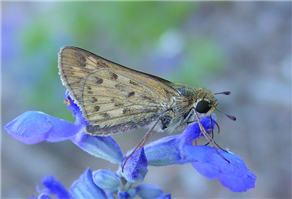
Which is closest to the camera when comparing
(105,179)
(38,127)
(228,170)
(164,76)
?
(228,170)

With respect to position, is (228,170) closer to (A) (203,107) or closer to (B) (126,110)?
(A) (203,107)

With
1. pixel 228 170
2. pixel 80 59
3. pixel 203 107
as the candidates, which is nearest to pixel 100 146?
pixel 80 59

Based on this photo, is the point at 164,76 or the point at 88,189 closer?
the point at 88,189

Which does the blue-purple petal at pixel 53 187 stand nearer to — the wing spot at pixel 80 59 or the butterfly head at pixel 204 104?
the wing spot at pixel 80 59

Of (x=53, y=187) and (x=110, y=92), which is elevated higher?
(x=110, y=92)

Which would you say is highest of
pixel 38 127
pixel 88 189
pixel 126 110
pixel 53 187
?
pixel 126 110

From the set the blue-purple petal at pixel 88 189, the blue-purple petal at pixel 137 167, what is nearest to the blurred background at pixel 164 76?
the blue-purple petal at pixel 88 189

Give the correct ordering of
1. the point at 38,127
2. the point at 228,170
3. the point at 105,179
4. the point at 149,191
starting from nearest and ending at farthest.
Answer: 1. the point at 228,170
2. the point at 38,127
3. the point at 105,179
4. the point at 149,191

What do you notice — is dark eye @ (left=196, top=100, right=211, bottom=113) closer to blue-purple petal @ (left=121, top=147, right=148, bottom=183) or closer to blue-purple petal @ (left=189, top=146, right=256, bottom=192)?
blue-purple petal @ (left=189, top=146, right=256, bottom=192)
